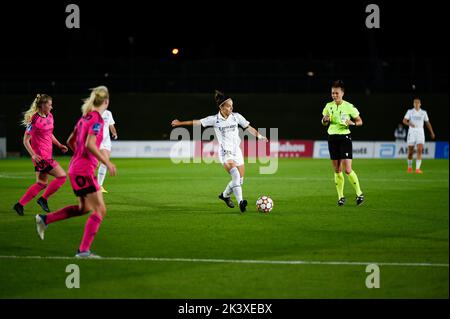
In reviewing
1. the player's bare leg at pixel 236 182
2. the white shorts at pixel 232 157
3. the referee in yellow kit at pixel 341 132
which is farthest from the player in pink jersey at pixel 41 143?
the referee in yellow kit at pixel 341 132

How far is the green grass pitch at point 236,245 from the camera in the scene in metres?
7.34

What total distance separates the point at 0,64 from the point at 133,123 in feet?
29.9

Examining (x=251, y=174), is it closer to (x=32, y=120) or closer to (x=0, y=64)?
(x=32, y=120)

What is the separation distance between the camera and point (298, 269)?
326 inches

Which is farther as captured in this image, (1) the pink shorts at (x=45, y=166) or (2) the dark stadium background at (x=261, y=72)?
(2) the dark stadium background at (x=261, y=72)

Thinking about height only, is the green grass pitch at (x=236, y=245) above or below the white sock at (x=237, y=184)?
below

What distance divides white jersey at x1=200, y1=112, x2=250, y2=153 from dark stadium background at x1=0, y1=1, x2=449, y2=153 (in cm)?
2800

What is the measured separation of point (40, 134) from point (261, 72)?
30.2 m

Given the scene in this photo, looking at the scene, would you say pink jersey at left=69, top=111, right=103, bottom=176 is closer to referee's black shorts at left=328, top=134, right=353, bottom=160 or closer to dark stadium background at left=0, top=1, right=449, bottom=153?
referee's black shorts at left=328, top=134, right=353, bottom=160

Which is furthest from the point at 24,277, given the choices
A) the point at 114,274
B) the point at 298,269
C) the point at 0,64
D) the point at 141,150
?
the point at 0,64

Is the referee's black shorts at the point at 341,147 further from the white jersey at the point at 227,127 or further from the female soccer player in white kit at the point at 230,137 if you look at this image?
the white jersey at the point at 227,127

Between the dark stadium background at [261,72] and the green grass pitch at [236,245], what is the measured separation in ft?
78.2

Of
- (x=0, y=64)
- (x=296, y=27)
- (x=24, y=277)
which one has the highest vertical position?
(x=296, y=27)

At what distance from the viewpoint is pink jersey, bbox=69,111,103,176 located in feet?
28.5
